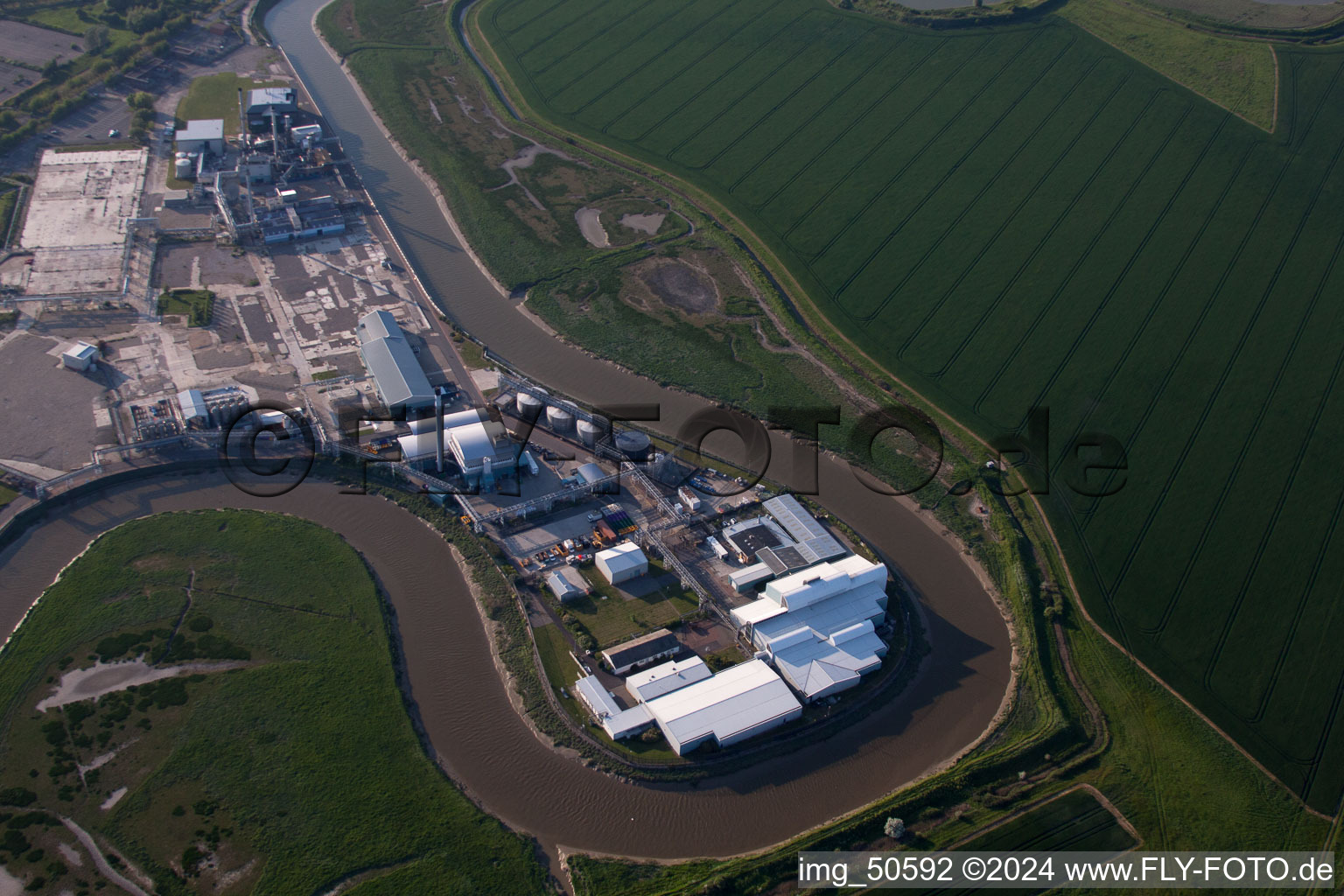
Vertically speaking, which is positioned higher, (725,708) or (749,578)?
(749,578)

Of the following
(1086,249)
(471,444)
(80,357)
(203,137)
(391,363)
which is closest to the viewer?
Answer: (471,444)

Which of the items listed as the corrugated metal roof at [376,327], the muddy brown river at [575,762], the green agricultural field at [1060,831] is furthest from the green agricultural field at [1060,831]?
the corrugated metal roof at [376,327]

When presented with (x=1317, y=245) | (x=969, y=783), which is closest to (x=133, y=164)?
(x=969, y=783)

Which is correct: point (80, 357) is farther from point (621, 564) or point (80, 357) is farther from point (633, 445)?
point (621, 564)

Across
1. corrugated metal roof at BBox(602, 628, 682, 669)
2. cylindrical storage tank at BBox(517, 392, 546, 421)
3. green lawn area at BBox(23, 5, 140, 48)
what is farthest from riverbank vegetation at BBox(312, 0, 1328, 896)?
green lawn area at BBox(23, 5, 140, 48)

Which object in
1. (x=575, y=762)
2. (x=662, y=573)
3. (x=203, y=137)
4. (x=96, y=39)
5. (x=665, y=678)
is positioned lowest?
(x=575, y=762)

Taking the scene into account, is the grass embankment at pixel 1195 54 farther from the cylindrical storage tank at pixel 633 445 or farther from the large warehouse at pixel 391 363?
the large warehouse at pixel 391 363

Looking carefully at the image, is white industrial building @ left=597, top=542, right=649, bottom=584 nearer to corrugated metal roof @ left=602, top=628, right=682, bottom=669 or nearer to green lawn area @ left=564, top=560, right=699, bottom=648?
green lawn area @ left=564, top=560, right=699, bottom=648

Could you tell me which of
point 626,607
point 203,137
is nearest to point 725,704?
point 626,607
